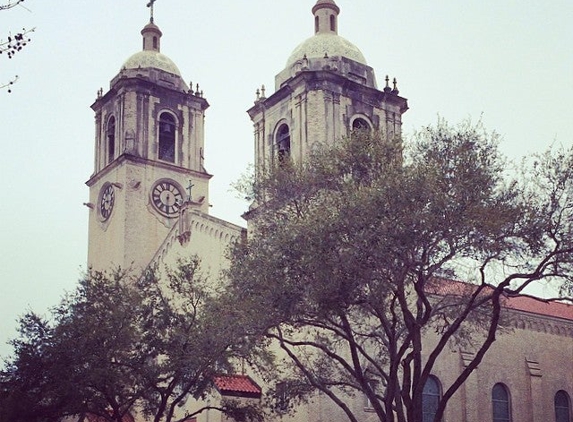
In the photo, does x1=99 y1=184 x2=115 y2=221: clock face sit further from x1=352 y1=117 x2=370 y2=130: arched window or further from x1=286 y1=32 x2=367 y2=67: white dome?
x1=352 y1=117 x2=370 y2=130: arched window

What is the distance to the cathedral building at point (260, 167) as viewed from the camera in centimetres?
3716

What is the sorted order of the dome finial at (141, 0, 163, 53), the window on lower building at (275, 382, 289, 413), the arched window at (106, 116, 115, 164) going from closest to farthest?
the window on lower building at (275, 382, 289, 413) < the arched window at (106, 116, 115, 164) < the dome finial at (141, 0, 163, 53)

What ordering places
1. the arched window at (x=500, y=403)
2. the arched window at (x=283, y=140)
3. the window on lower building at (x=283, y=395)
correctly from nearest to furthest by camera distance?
the window on lower building at (x=283, y=395) → the arched window at (x=283, y=140) → the arched window at (x=500, y=403)

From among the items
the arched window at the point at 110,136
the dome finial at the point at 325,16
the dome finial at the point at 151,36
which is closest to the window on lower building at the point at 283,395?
Answer: the dome finial at the point at 325,16

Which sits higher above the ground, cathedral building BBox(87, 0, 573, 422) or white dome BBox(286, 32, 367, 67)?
white dome BBox(286, 32, 367, 67)

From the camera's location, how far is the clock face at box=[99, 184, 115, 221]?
46.5m

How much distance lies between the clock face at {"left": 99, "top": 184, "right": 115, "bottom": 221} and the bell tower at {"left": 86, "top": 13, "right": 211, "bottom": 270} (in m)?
0.05

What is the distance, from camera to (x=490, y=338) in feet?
74.0

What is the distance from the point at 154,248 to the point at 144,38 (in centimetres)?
1280

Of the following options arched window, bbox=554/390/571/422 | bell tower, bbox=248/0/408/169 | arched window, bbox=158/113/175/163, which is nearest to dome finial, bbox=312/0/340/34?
bell tower, bbox=248/0/408/169

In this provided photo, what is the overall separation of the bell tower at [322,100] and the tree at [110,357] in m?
9.03

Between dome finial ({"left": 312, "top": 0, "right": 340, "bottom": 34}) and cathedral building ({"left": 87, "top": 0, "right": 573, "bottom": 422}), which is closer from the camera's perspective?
cathedral building ({"left": 87, "top": 0, "right": 573, "bottom": 422})

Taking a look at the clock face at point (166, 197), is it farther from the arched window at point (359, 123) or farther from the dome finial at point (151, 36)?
the arched window at point (359, 123)

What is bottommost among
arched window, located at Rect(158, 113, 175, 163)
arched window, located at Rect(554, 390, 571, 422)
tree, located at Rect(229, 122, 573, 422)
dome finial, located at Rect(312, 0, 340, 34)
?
arched window, located at Rect(554, 390, 571, 422)
